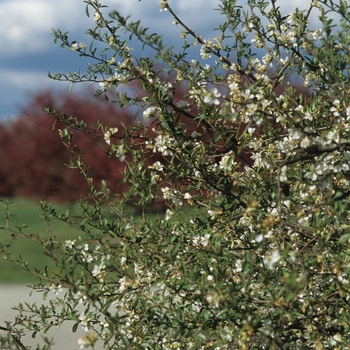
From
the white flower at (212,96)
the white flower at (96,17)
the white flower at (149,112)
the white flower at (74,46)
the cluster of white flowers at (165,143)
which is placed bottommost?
the white flower at (212,96)

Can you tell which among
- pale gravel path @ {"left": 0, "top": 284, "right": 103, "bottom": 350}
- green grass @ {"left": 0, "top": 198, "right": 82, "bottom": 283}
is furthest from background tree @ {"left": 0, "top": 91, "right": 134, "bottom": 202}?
pale gravel path @ {"left": 0, "top": 284, "right": 103, "bottom": 350}

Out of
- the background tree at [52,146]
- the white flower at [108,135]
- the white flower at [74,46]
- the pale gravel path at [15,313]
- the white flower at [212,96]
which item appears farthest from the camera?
the background tree at [52,146]

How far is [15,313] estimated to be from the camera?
7277 mm

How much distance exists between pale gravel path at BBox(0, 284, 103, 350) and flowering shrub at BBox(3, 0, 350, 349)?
2459 mm

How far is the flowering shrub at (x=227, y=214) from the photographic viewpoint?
229 centimetres

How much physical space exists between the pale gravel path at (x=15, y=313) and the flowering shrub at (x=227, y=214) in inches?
96.8

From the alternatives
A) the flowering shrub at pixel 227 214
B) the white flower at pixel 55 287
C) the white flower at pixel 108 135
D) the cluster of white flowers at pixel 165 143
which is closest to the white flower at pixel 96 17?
the flowering shrub at pixel 227 214

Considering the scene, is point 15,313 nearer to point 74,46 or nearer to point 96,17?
point 74,46

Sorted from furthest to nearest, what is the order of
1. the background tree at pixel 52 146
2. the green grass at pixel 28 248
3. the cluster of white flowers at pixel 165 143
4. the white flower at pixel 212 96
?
the background tree at pixel 52 146 → the green grass at pixel 28 248 → the cluster of white flowers at pixel 165 143 → the white flower at pixel 212 96

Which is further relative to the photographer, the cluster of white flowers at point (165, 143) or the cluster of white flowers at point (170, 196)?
the cluster of white flowers at point (170, 196)

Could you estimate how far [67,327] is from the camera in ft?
21.7

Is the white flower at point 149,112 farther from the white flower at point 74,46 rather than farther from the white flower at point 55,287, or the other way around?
the white flower at point 55,287

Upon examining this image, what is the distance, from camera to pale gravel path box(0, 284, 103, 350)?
598 cm

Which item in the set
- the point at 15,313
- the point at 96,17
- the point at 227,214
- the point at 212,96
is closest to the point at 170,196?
the point at 227,214
